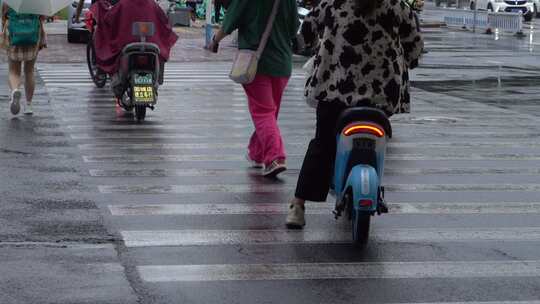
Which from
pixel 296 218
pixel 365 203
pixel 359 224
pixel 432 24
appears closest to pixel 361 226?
pixel 359 224

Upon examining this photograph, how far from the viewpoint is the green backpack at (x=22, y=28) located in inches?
597

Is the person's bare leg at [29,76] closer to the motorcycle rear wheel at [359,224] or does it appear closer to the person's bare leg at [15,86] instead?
the person's bare leg at [15,86]

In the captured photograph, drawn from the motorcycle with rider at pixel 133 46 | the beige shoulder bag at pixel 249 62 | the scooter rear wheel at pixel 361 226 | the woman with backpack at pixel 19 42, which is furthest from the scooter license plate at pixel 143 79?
the scooter rear wheel at pixel 361 226

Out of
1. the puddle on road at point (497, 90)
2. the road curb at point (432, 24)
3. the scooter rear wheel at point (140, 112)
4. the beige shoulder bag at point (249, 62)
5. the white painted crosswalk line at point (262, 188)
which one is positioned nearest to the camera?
the white painted crosswalk line at point (262, 188)

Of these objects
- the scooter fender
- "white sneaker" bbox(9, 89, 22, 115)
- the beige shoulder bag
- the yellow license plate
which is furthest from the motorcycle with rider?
the scooter fender

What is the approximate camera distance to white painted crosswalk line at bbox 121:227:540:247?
816cm

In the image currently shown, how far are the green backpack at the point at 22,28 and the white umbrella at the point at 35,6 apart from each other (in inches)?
10.8

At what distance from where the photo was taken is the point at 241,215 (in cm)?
916

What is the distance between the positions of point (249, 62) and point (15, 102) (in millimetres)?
5446

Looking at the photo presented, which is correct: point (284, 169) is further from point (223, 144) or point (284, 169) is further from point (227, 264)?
point (227, 264)

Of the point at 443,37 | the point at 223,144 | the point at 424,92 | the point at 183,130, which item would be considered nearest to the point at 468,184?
the point at 223,144

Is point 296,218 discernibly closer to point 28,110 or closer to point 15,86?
point 15,86

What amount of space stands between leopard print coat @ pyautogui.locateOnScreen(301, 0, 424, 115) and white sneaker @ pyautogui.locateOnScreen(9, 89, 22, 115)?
7.67 meters

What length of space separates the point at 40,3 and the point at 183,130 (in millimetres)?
2259
